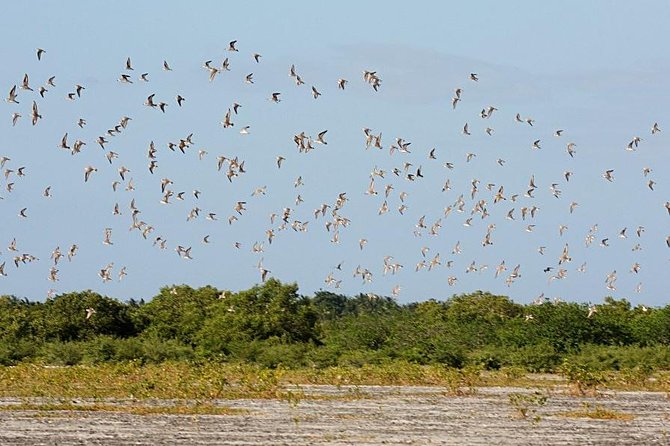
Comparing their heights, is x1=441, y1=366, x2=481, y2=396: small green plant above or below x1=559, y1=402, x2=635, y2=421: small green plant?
above

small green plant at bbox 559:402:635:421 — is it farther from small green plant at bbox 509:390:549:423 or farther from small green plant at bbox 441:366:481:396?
small green plant at bbox 441:366:481:396

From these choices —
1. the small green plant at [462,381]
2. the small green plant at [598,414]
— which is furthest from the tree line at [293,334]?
the small green plant at [598,414]

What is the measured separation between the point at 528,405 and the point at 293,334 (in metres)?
27.2

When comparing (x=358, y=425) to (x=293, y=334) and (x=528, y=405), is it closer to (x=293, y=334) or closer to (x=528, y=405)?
(x=528, y=405)

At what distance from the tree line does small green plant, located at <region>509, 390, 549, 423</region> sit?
1537 centimetres

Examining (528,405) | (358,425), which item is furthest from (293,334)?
(358,425)

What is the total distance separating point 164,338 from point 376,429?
3627 cm

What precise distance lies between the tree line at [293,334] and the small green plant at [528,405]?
15368mm

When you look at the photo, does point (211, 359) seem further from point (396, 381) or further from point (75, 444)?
point (75, 444)

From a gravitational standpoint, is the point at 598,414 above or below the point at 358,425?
above

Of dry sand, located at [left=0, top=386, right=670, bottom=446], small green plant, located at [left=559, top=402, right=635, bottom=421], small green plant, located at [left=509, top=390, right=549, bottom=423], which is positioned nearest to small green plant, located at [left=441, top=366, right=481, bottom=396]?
dry sand, located at [left=0, top=386, right=670, bottom=446]

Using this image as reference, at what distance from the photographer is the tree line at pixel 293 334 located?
5312cm

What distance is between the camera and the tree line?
174 ft

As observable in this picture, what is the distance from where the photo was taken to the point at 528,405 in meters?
35.6
